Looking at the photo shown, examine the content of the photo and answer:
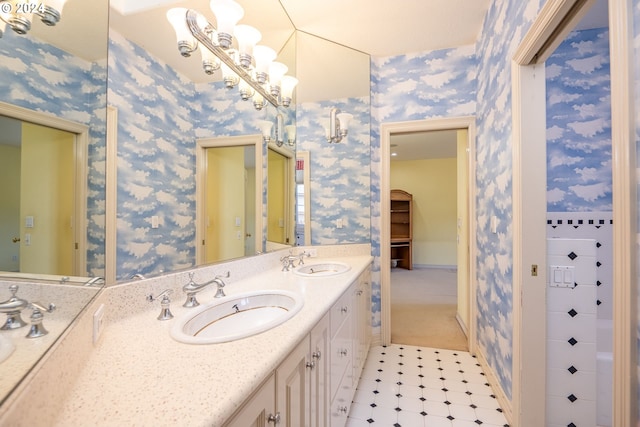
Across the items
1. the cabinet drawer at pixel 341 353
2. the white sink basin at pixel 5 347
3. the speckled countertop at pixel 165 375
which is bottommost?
the cabinet drawer at pixel 341 353

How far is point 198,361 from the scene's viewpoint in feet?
2.24

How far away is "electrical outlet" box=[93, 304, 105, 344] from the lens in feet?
2.49

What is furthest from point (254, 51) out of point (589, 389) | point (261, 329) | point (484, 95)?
point (589, 389)

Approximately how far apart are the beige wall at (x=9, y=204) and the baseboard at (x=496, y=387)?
90.0 inches

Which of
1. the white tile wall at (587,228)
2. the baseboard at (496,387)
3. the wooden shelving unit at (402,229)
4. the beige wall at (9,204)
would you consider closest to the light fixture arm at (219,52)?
the beige wall at (9,204)

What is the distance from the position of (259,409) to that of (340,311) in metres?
0.82

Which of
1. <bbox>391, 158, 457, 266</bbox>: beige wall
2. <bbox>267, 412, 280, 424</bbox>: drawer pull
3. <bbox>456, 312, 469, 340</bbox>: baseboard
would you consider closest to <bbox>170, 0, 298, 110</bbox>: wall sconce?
<bbox>267, 412, 280, 424</bbox>: drawer pull

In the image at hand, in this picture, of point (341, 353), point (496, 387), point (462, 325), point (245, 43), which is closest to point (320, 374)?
point (341, 353)

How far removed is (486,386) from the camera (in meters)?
1.97

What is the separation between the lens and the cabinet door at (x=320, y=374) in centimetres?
105

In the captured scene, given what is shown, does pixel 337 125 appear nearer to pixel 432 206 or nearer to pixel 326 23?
pixel 326 23

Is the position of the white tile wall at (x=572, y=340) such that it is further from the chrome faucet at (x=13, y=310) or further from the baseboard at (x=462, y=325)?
the chrome faucet at (x=13, y=310)

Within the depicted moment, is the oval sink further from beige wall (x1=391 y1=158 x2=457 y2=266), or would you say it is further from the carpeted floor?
beige wall (x1=391 y1=158 x2=457 y2=266)

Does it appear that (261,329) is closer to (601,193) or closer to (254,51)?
(254,51)
